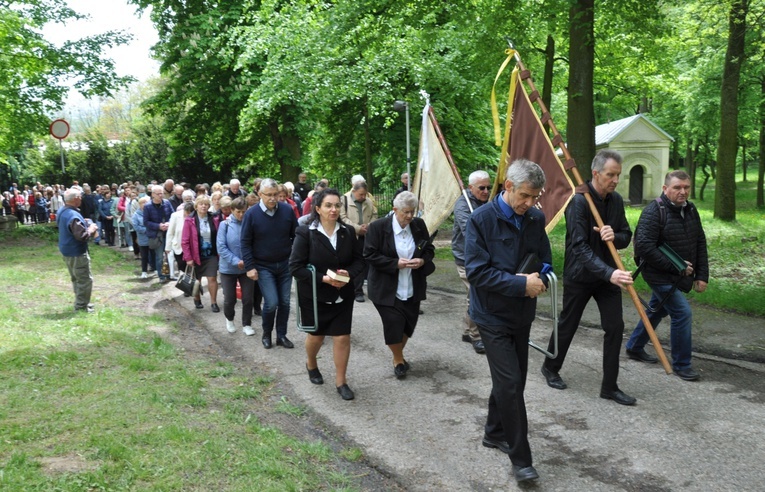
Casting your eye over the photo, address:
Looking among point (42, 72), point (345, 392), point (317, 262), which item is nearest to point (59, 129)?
point (42, 72)

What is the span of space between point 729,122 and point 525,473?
16.5m

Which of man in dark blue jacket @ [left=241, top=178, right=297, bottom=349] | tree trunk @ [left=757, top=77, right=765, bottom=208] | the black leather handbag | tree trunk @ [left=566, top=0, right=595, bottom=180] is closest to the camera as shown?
man in dark blue jacket @ [left=241, top=178, right=297, bottom=349]

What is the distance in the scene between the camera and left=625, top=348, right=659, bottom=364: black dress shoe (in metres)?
7.09

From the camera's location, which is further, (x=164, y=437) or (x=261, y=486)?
(x=164, y=437)

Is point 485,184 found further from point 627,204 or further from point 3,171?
point 3,171

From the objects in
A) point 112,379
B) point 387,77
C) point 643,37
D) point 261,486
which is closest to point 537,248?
point 261,486

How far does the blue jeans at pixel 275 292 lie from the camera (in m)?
8.20

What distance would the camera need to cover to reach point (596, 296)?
6.06 metres

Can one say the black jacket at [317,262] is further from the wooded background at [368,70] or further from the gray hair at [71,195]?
the wooded background at [368,70]

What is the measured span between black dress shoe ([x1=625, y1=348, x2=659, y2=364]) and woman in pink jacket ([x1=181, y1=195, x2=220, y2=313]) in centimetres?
654

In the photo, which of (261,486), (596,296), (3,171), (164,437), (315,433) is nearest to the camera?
(261,486)

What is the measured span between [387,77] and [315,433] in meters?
14.0

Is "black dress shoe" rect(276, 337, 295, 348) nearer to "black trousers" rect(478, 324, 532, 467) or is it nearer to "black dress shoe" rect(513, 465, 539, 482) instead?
"black trousers" rect(478, 324, 532, 467)

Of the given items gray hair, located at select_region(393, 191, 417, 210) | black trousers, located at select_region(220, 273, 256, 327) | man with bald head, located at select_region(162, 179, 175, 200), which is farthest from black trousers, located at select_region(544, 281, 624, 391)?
man with bald head, located at select_region(162, 179, 175, 200)
